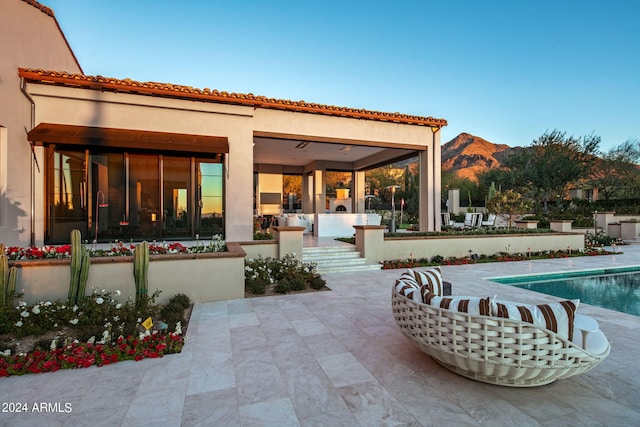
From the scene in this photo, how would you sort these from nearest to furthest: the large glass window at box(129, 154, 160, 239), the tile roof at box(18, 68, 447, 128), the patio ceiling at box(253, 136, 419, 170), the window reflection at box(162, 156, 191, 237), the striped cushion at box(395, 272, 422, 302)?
the striped cushion at box(395, 272, 422, 302) → the tile roof at box(18, 68, 447, 128) → the large glass window at box(129, 154, 160, 239) → the window reflection at box(162, 156, 191, 237) → the patio ceiling at box(253, 136, 419, 170)

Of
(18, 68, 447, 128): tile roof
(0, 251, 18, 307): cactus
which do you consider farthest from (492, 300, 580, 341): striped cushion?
(18, 68, 447, 128): tile roof

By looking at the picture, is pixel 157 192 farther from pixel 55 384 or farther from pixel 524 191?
pixel 524 191

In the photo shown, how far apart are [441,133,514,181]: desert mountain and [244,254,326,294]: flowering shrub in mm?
74944

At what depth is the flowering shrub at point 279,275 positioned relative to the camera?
622cm

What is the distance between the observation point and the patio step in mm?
8418

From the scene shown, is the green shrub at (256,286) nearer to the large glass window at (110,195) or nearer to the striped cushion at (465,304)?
the striped cushion at (465,304)

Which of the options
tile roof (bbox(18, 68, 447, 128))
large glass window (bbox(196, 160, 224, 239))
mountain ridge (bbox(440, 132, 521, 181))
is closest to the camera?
tile roof (bbox(18, 68, 447, 128))

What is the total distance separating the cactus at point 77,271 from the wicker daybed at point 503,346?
4.92 m

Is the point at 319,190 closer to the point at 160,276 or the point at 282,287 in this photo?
the point at 282,287

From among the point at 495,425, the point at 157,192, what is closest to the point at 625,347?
the point at 495,425

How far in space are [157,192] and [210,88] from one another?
11.2ft

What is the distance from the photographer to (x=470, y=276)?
775 cm

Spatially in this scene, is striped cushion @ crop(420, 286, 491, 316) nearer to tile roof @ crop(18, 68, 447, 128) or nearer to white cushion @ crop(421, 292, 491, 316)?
white cushion @ crop(421, 292, 491, 316)

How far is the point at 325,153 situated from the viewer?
1475 centimetres
